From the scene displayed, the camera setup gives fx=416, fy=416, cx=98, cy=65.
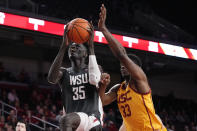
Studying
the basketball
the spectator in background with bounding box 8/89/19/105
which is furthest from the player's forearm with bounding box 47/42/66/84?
the spectator in background with bounding box 8/89/19/105

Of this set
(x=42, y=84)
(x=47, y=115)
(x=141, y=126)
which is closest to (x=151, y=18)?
(x=42, y=84)

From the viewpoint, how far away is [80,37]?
4.75 m

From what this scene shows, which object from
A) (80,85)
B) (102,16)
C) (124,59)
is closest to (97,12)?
(80,85)

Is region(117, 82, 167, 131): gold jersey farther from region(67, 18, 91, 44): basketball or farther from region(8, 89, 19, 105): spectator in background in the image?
region(8, 89, 19, 105): spectator in background

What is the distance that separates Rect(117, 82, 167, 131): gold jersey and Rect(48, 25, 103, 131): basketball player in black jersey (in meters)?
0.33

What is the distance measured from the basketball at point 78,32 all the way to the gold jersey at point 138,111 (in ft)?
2.65

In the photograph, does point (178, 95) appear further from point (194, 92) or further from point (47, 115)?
point (47, 115)

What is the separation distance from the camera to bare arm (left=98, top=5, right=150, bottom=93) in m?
4.35

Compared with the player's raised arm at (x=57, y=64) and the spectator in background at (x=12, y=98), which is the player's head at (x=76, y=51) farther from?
the spectator in background at (x=12, y=98)

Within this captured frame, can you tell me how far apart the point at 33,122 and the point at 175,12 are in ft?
32.9

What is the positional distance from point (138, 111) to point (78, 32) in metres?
1.19

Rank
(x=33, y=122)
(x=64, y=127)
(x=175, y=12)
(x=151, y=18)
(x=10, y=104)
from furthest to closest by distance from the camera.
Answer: (x=175, y=12) < (x=151, y=18) < (x=10, y=104) < (x=33, y=122) < (x=64, y=127)

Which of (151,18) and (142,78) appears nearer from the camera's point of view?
(142,78)

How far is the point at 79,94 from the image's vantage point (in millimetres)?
4898
